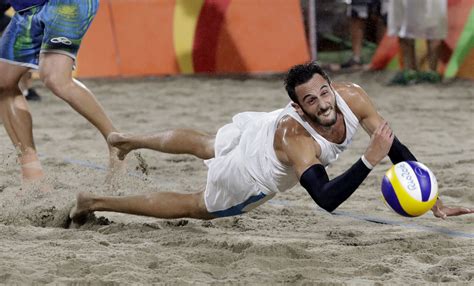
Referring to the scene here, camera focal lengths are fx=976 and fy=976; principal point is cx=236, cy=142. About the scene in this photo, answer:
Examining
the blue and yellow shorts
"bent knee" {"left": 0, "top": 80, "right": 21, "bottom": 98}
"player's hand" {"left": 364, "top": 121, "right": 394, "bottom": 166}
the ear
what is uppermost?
the blue and yellow shorts

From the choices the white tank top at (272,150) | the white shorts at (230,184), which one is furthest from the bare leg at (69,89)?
the white tank top at (272,150)

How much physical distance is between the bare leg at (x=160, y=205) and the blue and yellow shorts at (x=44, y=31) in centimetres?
109

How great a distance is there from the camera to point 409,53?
10195 mm

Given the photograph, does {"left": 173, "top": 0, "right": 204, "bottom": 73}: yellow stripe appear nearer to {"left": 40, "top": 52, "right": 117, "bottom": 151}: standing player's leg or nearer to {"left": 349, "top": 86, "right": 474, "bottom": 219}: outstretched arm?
{"left": 40, "top": 52, "right": 117, "bottom": 151}: standing player's leg

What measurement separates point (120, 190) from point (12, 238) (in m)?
1.01

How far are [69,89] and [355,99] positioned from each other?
179cm

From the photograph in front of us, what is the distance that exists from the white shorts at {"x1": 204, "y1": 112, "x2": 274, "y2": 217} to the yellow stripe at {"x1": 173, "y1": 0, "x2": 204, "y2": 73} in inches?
234

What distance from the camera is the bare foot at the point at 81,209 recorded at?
4.89 m

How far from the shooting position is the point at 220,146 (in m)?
4.80

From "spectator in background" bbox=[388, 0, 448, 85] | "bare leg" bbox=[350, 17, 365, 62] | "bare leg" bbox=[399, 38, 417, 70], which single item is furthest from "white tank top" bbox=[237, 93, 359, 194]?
"bare leg" bbox=[350, 17, 365, 62]

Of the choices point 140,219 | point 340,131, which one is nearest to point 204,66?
point 140,219

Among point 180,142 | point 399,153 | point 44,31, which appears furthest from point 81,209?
point 399,153

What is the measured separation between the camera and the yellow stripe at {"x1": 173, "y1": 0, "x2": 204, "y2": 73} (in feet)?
34.9

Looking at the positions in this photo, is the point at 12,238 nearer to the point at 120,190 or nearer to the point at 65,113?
the point at 120,190
